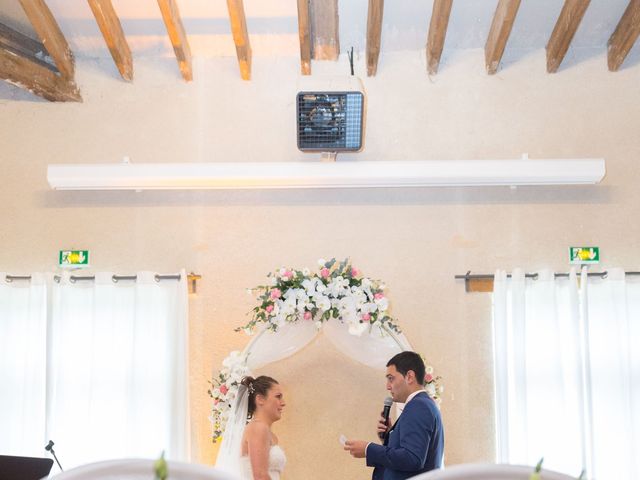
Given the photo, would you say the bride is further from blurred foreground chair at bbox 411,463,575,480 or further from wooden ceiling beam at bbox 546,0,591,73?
blurred foreground chair at bbox 411,463,575,480

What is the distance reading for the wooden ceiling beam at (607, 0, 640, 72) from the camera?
5.86m

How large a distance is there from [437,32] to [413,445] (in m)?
2.91

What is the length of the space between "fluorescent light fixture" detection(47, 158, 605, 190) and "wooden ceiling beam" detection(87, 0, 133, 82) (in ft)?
2.91

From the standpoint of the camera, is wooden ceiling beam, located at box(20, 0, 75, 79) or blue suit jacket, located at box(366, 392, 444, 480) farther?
wooden ceiling beam, located at box(20, 0, 75, 79)

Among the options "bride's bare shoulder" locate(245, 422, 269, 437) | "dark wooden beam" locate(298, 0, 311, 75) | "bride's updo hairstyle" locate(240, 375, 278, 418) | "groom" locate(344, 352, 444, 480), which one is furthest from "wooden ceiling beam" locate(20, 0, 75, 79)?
"groom" locate(344, 352, 444, 480)

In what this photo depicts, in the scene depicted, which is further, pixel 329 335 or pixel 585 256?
pixel 585 256

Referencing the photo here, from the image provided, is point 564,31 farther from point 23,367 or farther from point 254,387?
point 23,367

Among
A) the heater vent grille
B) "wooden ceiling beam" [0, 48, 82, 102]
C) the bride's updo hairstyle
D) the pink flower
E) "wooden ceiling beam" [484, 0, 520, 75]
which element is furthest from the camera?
"wooden ceiling beam" [0, 48, 82, 102]

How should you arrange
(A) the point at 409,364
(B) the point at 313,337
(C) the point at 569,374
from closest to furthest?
(A) the point at 409,364 < (B) the point at 313,337 < (C) the point at 569,374

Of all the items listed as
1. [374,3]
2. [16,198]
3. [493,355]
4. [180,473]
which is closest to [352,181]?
[374,3]

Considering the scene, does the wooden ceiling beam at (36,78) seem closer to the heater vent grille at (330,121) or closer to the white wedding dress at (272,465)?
the heater vent grille at (330,121)

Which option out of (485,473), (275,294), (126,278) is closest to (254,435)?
(275,294)

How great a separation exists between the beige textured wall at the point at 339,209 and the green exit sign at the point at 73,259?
0.08 m

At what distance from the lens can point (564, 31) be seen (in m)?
5.94
